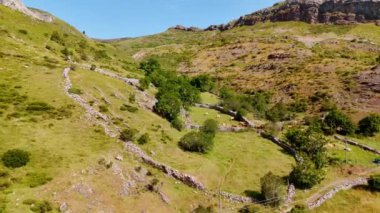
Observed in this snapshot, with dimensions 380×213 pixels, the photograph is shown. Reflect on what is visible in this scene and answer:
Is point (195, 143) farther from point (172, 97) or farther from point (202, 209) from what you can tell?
point (172, 97)

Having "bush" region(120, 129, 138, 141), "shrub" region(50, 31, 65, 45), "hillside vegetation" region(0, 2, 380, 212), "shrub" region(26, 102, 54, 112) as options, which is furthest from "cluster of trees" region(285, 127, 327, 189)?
"shrub" region(50, 31, 65, 45)

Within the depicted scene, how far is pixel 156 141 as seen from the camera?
73.3 m

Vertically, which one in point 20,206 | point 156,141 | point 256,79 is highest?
point 20,206

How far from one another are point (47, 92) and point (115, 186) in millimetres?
32969

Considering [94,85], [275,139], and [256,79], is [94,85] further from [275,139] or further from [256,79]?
[256,79]

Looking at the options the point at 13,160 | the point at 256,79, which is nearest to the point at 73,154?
the point at 13,160

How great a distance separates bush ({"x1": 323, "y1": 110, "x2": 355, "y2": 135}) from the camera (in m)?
97.6

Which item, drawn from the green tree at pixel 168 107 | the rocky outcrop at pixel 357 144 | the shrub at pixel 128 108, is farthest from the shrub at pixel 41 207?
the rocky outcrop at pixel 357 144

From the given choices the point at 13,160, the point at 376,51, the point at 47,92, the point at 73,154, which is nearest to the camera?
the point at 13,160

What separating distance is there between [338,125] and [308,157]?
86.6ft

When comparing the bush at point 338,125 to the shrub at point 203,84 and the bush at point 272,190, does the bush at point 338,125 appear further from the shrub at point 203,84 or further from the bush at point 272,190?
the shrub at point 203,84

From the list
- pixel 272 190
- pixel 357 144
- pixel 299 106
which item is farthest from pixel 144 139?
pixel 299 106

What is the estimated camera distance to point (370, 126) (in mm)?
97938

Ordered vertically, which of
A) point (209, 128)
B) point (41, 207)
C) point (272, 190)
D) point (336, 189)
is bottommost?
point (336, 189)
